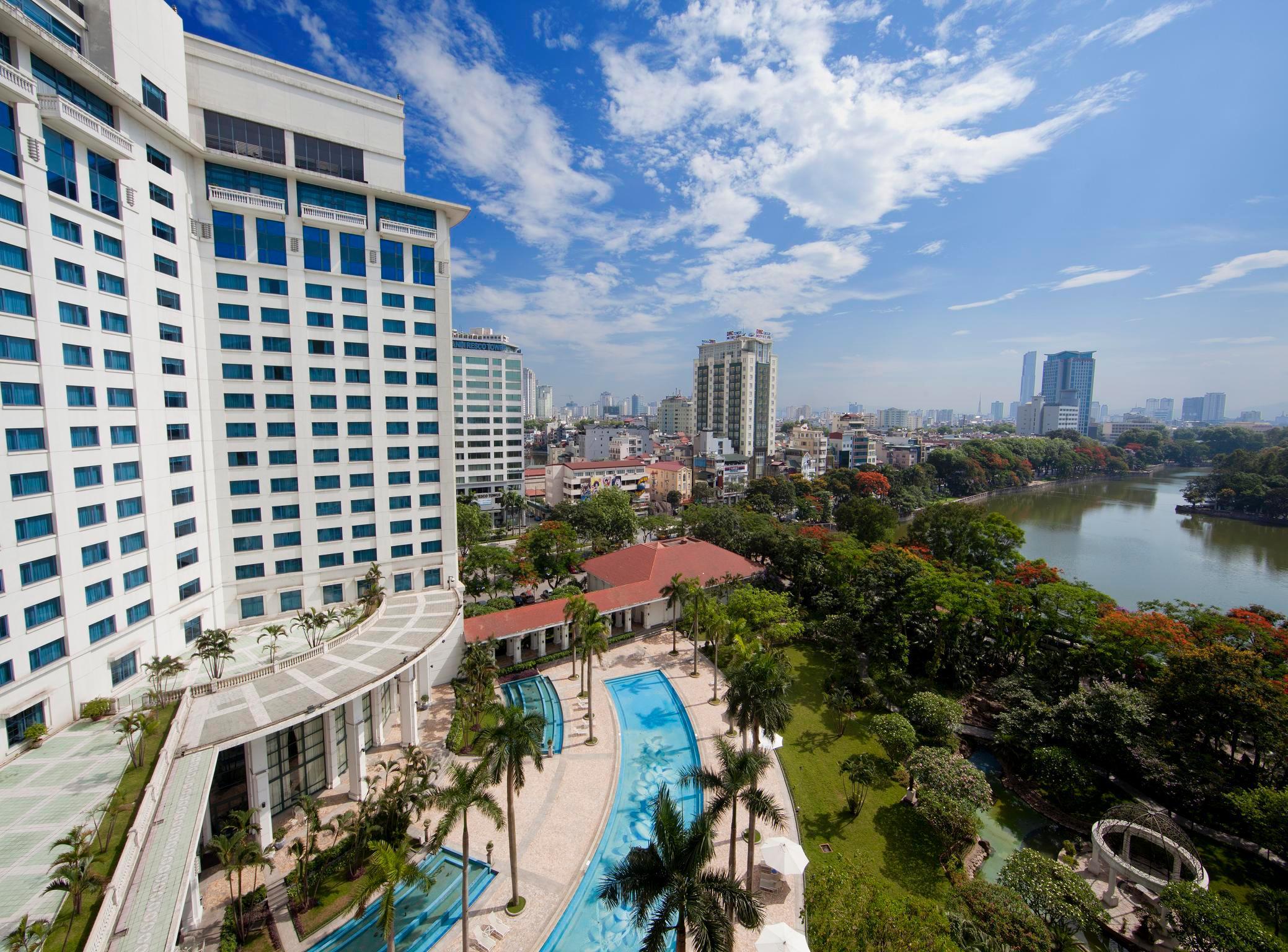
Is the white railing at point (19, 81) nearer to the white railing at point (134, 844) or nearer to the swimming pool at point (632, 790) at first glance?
the white railing at point (134, 844)

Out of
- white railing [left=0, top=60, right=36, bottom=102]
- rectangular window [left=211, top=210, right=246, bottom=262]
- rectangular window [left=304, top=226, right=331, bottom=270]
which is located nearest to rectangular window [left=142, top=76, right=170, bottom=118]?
rectangular window [left=211, top=210, right=246, bottom=262]

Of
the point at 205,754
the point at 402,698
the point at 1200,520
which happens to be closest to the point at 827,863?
the point at 402,698

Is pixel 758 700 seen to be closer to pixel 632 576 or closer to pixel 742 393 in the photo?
pixel 632 576

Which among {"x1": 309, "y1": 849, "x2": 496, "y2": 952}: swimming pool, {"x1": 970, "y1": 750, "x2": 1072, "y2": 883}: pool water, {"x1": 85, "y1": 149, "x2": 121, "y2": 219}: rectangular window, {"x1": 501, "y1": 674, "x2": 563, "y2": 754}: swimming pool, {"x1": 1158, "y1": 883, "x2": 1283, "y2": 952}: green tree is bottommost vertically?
{"x1": 970, "y1": 750, "x2": 1072, "y2": 883}: pool water

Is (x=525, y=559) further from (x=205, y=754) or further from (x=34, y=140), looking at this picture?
(x=34, y=140)

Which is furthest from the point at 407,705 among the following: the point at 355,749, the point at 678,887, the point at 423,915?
the point at 678,887

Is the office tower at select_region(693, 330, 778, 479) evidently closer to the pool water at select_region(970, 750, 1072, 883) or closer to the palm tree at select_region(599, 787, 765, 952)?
the pool water at select_region(970, 750, 1072, 883)
